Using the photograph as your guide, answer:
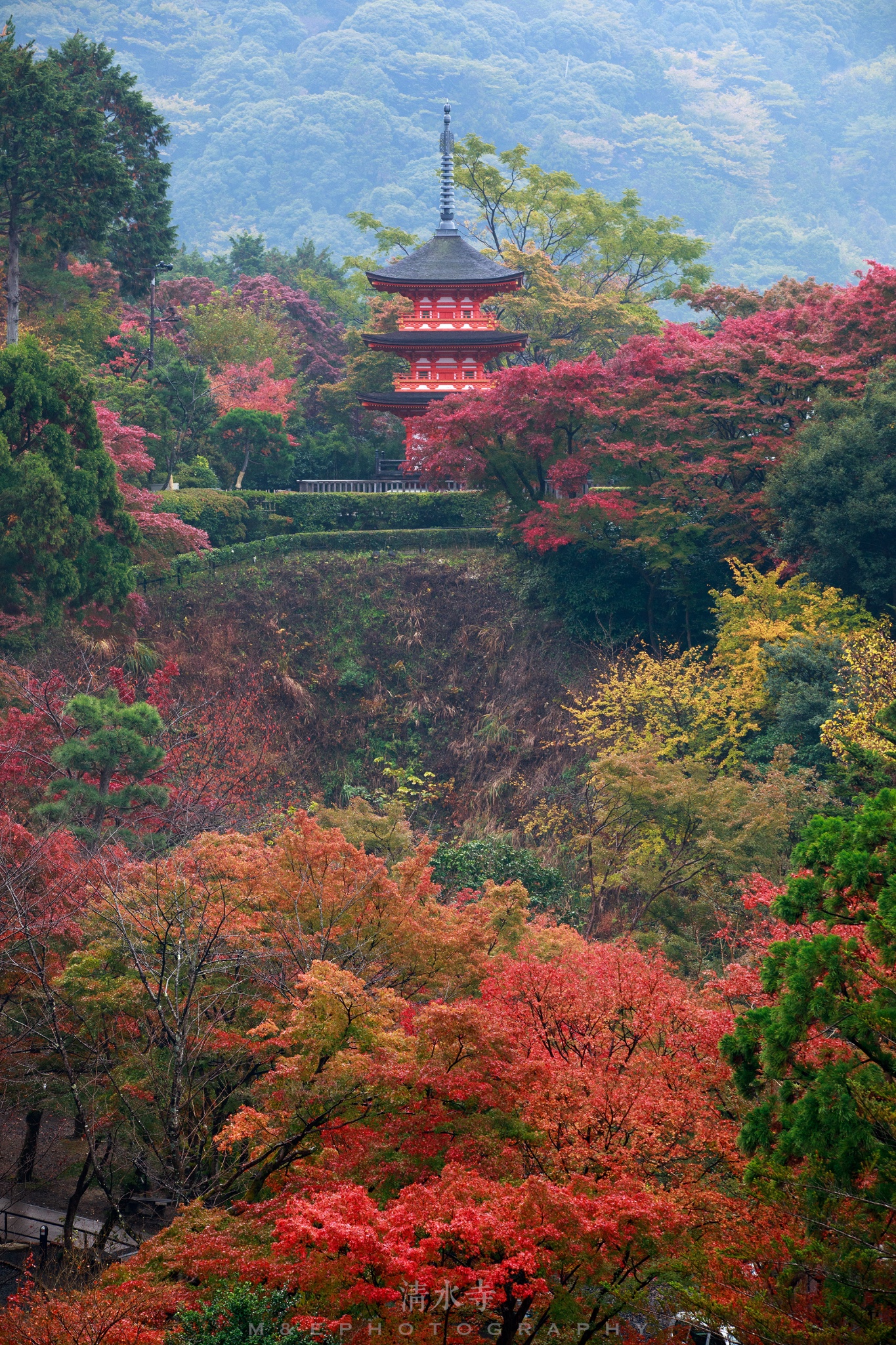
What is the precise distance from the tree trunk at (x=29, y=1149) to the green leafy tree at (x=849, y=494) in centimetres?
1616

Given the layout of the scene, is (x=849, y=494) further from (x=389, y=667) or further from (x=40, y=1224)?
(x=40, y=1224)

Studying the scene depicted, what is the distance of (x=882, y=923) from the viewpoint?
26.9 feet

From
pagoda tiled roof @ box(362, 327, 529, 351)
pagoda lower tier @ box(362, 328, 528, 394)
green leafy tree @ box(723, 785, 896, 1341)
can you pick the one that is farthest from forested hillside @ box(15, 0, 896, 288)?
green leafy tree @ box(723, 785, 896, 1341)

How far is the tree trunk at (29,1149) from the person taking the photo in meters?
15.1

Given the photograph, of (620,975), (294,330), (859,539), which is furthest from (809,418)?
(294,330)

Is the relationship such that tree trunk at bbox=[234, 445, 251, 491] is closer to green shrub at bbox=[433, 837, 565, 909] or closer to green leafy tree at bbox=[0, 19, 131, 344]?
green leafy tree at bbox=[0, 19, 131, 344]

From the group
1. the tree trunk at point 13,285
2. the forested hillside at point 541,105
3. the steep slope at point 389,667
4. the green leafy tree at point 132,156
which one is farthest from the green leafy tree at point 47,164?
the forested hillside at point 541,105

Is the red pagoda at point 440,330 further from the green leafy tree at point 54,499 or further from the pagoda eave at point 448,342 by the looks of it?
the green leafy tree at point 54,499

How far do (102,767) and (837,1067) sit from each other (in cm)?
1170

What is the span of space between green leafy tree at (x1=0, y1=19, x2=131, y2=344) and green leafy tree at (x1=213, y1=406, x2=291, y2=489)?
601 cm

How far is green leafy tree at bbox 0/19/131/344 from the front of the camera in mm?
28984

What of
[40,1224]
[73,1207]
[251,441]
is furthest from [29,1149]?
[251,441]

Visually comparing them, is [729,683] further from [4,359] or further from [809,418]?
[4,359]

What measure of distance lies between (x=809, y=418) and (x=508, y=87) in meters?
134
